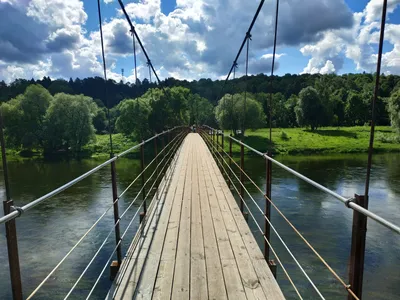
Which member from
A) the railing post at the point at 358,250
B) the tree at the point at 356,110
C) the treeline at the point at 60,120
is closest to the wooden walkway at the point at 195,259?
the railing post at the point at 358,250

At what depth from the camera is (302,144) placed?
1404 inches

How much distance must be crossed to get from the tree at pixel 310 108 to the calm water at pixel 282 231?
21.7 m

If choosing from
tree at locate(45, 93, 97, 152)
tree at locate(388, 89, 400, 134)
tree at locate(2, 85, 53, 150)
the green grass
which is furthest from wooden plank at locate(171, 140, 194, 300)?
tree at locate(2, 85, 53, 150)

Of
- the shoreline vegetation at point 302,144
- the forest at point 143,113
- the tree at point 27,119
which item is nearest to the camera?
the tree at point 27,119

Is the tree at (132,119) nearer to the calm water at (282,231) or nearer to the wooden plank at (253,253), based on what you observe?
the calm water at (282,231)

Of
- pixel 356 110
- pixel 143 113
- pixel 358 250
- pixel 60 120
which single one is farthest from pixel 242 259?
pixel 356 110

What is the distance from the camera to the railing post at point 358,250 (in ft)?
4.15

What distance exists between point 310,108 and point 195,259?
4333 cm

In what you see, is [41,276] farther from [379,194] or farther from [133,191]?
[379,194]

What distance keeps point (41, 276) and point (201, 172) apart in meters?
5.86

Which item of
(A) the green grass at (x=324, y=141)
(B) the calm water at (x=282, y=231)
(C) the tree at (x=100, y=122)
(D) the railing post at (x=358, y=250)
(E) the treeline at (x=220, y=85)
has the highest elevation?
(E) the treeline at (x=220, y=85)

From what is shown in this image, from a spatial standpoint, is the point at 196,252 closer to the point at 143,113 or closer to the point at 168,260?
the point at 168,260

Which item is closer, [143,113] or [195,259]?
[195,259]

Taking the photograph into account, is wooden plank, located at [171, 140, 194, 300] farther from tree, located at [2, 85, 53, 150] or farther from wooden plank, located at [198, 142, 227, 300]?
tree, located at [2, 85, 53, 150]
